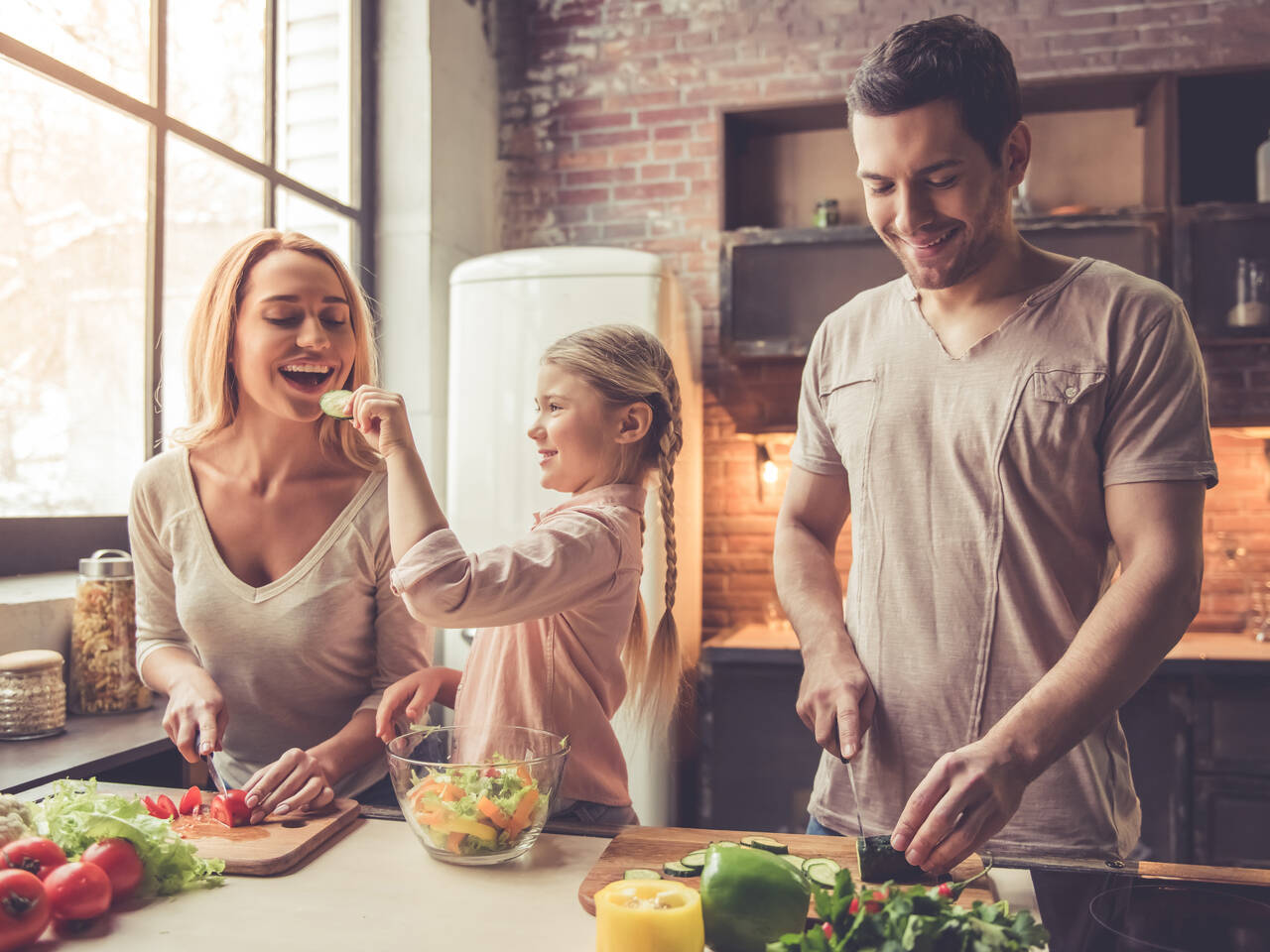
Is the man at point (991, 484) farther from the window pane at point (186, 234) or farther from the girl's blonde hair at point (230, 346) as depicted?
the window pane at point (186, 234)

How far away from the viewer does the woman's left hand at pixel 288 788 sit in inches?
46.6

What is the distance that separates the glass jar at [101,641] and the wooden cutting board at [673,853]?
1301 millimetres

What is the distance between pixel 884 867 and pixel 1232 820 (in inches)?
87.5

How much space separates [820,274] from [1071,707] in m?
2.26

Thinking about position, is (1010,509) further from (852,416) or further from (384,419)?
(384,419)

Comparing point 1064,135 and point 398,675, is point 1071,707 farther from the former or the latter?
point 1064,135

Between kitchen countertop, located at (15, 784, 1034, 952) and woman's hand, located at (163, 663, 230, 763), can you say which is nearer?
kitchen countertop, located at (15, 784, 1034, 952)

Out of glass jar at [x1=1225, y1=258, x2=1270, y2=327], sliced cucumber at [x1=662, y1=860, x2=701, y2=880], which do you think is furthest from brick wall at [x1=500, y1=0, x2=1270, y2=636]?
sliced cucumber at [x1=662, y1=860, x2=701, y2=880]

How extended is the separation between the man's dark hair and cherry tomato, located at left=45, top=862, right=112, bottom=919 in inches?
46.7

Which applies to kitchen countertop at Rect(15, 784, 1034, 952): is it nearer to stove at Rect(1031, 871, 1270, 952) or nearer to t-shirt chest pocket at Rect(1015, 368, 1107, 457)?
stove at Rect(1031, 871, 1270, 952)

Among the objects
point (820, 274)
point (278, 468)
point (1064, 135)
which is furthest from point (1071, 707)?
point (1064, 135)

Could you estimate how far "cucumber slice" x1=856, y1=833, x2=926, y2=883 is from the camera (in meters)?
0.98

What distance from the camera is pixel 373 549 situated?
1481 mm

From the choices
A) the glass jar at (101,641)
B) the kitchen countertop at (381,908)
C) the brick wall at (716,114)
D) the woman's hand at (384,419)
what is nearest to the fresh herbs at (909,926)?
the kitchen countertop at (381,908)
